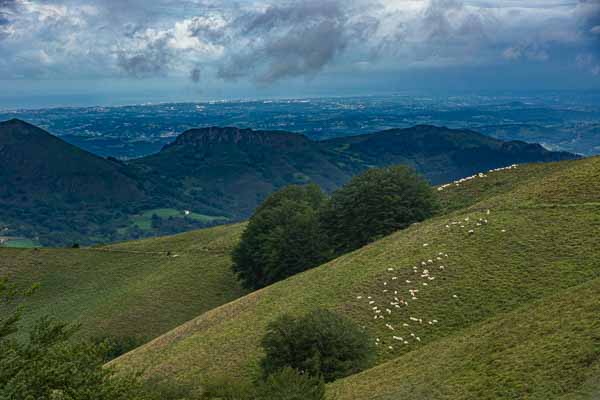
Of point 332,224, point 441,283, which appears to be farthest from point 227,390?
point 332,224

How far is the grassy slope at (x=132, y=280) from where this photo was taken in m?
73.6

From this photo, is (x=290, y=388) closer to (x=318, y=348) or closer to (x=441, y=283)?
(x=318, y=348)

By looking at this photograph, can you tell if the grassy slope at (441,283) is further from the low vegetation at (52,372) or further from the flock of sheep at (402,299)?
the low vegetation at (52,372)

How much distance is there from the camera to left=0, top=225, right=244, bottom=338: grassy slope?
73562 millimetres

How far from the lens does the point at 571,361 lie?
23.0m

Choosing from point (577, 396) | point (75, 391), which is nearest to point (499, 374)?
point (577, 396)

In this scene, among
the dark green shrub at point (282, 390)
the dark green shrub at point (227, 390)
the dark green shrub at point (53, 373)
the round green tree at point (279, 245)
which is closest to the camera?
the dark green shrub at point (53, 373)

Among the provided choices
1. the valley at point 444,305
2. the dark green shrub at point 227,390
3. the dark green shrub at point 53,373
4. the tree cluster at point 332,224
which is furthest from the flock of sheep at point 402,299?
the dark green shrub at point 53,373

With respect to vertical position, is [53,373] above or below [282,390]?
above

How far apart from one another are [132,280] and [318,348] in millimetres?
63207

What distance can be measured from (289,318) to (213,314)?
1976 cm

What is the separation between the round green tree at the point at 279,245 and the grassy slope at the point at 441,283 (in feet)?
52.6

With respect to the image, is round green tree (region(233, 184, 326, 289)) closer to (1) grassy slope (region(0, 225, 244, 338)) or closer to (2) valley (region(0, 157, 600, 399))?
(1) grassy slope (region(0, 225, 244, 338))

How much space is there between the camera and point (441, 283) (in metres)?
44.8
